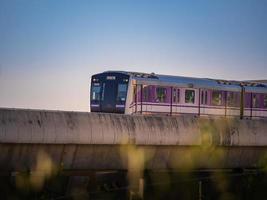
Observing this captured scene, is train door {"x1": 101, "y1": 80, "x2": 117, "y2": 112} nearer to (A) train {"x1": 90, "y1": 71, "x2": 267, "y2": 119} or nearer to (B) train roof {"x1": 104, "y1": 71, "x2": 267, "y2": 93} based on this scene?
(A) train {"x1": 90, "y1": 71, "x2": 267, "y2": 119}

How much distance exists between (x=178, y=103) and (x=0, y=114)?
55.2 feet

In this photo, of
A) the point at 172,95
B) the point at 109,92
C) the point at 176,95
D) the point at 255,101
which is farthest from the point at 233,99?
the point at 109,92

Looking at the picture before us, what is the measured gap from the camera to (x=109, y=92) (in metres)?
28.5

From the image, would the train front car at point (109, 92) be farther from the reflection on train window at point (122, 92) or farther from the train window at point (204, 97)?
the train window at point (204, 97)

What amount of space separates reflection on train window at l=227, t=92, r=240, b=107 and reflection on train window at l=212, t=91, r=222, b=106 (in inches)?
28.5

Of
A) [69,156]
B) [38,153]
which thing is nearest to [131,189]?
[69,156]

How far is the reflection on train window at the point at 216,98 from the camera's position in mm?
30406

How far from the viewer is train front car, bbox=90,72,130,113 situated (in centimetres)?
2770

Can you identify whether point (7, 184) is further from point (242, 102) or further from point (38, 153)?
point (242, 102)

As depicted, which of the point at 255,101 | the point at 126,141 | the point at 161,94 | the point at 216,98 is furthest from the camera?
the point at 255,101

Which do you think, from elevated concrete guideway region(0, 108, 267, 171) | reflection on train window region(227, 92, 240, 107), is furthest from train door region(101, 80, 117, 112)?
elevated concrete guideway region(0, 108, 267, 171)

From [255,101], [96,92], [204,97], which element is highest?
[96,92]

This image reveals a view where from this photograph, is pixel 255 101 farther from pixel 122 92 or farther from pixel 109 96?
pixel 109 96

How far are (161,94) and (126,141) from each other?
13137mm
